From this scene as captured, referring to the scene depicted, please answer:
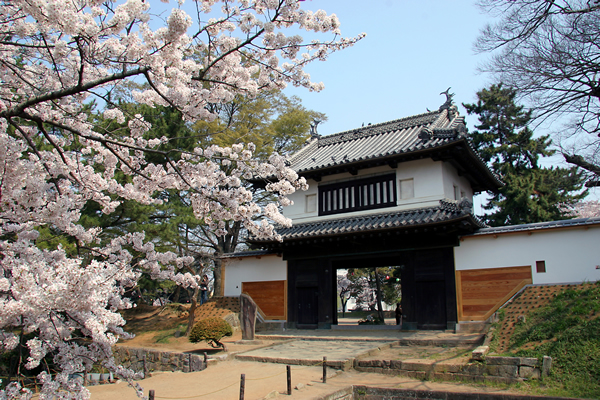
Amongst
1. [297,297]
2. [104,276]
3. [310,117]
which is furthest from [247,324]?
[310,117]

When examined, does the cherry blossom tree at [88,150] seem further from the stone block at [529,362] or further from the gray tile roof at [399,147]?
the gray tile roof at [399,147]

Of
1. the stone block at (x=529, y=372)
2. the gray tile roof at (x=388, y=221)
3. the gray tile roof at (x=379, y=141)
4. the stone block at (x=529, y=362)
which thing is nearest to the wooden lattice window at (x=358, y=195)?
the gray tile roof at (x=388, y=221)

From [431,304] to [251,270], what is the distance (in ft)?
25.2

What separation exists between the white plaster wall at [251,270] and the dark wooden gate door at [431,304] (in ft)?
18.2

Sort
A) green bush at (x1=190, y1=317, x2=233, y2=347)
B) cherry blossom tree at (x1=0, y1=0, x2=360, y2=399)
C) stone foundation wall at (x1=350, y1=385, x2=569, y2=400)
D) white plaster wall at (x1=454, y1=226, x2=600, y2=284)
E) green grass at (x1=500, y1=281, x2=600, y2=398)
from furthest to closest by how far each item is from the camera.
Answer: green bush at (x1=190, y1=317, x2=233, y2=347)
white plaster wall at (x1=454, y1=226, x2=600, y2=284)
green grass at (x1=500, y1=281, x2=600, y2=398)
stone foundation wall at (x1=350, y1=385, x2=569, y2=400)
cherry blossom tree at (x1=0, y1=0, x2=360, y2=399)

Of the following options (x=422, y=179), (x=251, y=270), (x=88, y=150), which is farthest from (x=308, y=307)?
(x=88, y=150)

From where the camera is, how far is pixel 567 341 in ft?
27.9

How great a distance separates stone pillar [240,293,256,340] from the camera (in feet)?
48.6

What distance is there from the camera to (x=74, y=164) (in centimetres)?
615

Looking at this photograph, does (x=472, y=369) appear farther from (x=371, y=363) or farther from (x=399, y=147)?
(x=399, y=147)

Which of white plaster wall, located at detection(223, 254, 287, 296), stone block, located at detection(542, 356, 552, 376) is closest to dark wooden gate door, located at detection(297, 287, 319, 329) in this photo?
white plaster wall, located at detection(223, 254, 287, 296)

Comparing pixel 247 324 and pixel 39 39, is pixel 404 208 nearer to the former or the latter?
pixel 247 324

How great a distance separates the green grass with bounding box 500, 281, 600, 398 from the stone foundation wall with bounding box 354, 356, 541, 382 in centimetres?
31

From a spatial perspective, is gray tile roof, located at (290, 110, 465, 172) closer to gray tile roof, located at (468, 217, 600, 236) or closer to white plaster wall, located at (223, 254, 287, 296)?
gray tile roof, located at (468, 217, 600, 236)
